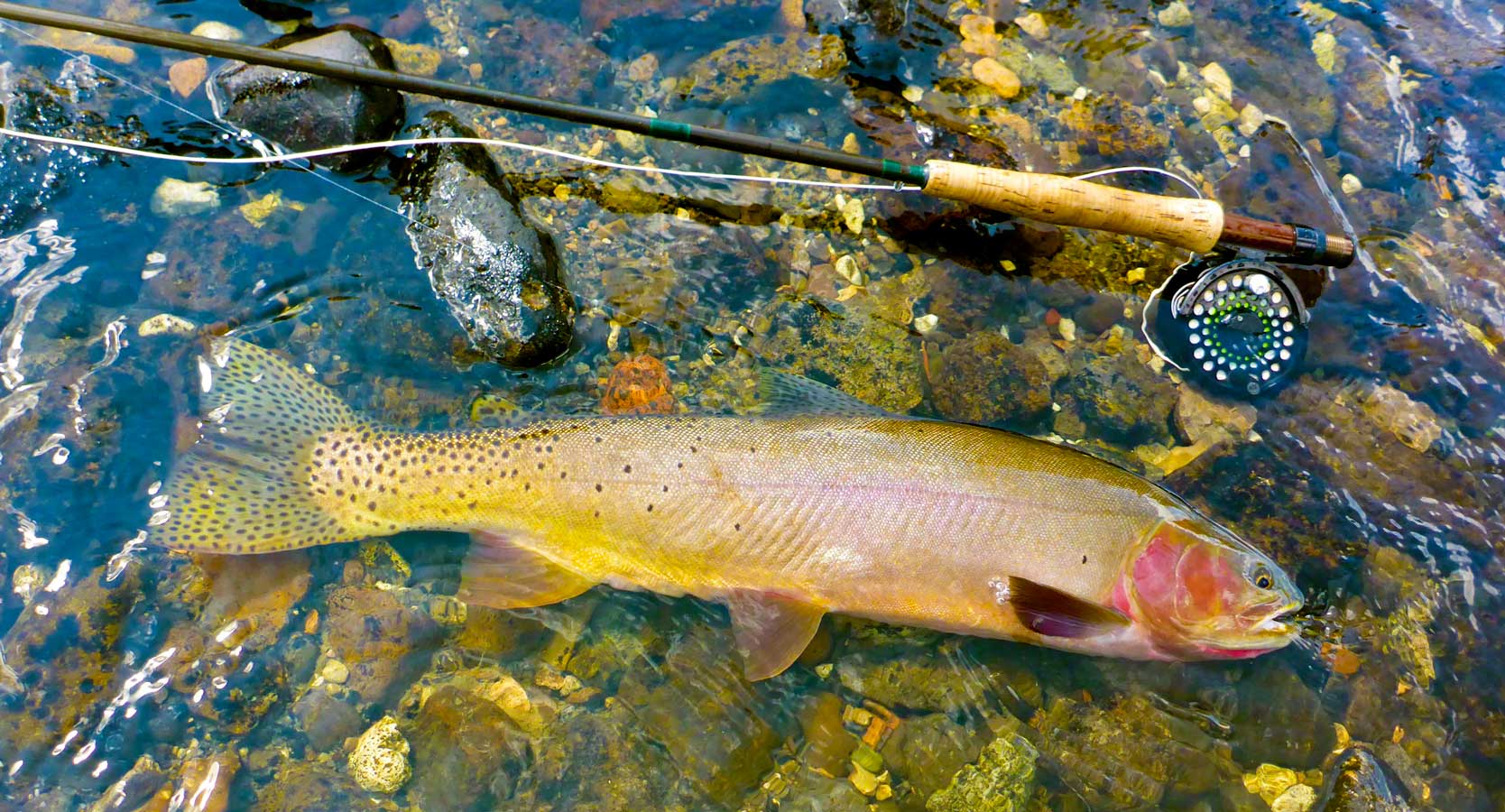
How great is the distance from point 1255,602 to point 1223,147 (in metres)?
2.46

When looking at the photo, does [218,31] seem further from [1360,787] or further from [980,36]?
[1360,787]

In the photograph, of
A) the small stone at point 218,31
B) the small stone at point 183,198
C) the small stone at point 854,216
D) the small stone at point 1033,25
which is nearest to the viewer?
the small stone at point 183,198

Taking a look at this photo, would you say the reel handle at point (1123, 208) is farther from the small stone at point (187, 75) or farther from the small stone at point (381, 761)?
the small stone at point (187, 75)

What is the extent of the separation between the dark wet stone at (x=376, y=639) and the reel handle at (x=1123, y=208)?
3.11 meters

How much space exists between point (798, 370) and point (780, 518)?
925 millimetres

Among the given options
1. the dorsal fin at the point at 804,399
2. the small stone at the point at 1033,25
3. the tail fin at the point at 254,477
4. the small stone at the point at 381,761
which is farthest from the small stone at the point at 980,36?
the small stone at the point at 381,761

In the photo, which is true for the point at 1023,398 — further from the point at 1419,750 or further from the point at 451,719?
the point at 451,719

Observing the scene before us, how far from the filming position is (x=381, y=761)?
389 centimetres

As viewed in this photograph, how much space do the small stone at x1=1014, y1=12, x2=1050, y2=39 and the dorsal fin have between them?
2.50 meters

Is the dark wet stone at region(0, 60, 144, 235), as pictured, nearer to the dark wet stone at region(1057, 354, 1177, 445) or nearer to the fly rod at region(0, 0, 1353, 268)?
the fly rod at region(0, 0, 1353, 268)

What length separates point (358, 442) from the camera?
12.7 feet

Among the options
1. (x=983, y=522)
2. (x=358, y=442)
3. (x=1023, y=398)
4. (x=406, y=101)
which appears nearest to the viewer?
(x=983, y=522)

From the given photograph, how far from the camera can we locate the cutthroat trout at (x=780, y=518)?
3619 mm

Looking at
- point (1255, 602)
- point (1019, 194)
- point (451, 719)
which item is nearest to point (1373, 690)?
point (1255, 602)
